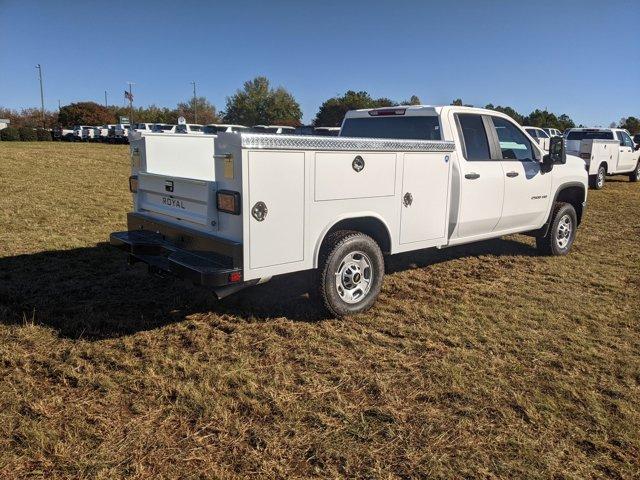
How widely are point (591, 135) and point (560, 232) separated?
45.3ft

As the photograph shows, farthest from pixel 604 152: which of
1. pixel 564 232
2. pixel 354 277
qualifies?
pixel 354 277

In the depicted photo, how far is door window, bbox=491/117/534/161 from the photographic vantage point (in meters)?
6.31

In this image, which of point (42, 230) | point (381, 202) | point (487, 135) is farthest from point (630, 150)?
point (42, 230)

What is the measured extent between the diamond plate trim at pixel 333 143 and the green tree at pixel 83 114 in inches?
2718

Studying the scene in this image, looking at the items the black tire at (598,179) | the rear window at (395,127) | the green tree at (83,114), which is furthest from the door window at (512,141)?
the green tree at (83,114)

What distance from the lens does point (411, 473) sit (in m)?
2.83

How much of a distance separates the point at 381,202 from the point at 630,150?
57.0 ft

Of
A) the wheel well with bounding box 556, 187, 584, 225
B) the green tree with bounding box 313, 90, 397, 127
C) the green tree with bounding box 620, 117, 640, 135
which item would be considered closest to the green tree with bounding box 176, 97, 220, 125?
the green tree with bounding box 313, 90, 397, 127

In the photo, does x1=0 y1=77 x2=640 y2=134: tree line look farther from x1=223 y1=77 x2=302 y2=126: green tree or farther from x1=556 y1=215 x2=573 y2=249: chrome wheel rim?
x1=556 y1=215 x2=573 y2=249: chrome wheel rim

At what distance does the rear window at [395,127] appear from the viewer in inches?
224

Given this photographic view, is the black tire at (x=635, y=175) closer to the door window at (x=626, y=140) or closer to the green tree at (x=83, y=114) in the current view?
the door window at (x=626, y=140)

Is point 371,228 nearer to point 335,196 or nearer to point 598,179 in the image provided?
point 335,196

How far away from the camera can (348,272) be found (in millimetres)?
4828

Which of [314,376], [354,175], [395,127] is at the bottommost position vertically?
[314,376]
